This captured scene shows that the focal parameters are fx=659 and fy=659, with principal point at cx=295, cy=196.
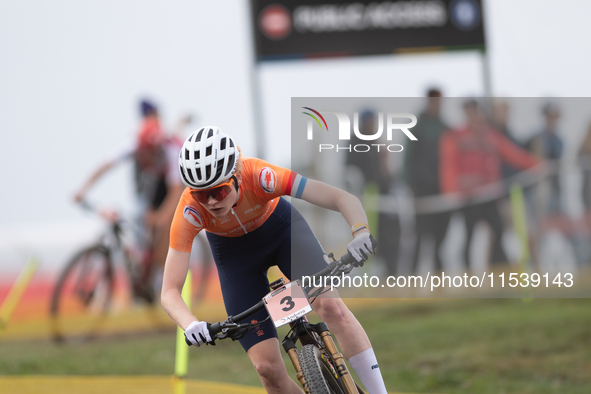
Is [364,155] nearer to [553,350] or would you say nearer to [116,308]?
[553,350]

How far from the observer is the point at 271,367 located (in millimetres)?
3693

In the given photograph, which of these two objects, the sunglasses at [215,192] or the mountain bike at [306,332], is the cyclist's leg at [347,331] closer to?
the mountain bike at [306,332]

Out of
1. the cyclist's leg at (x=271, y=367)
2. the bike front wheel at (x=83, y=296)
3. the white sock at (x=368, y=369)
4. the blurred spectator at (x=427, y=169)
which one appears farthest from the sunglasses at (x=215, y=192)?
the bike front wheel at (x=83, y=296)

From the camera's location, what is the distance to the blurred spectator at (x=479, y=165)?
7.87 metres

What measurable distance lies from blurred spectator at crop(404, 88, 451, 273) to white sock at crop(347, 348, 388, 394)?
12.1ft

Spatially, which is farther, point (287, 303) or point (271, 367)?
point (271, 367)

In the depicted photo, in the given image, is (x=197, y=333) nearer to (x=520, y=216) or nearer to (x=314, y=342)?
(x=314, y=342)

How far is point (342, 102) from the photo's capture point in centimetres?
487

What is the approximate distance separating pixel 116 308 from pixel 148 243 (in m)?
1.01

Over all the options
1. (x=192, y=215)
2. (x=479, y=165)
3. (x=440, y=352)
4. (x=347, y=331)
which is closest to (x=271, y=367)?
(x=347, y=331)

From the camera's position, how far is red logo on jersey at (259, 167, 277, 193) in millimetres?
3617

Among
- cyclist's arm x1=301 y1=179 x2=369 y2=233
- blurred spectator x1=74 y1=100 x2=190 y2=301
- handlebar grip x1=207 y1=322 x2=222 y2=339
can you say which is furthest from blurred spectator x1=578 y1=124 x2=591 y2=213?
handlebar grip x1=207 y1=322 x2=222 y2=339

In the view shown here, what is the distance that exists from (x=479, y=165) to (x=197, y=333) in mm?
5732

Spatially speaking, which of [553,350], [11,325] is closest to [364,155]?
[553,350]
